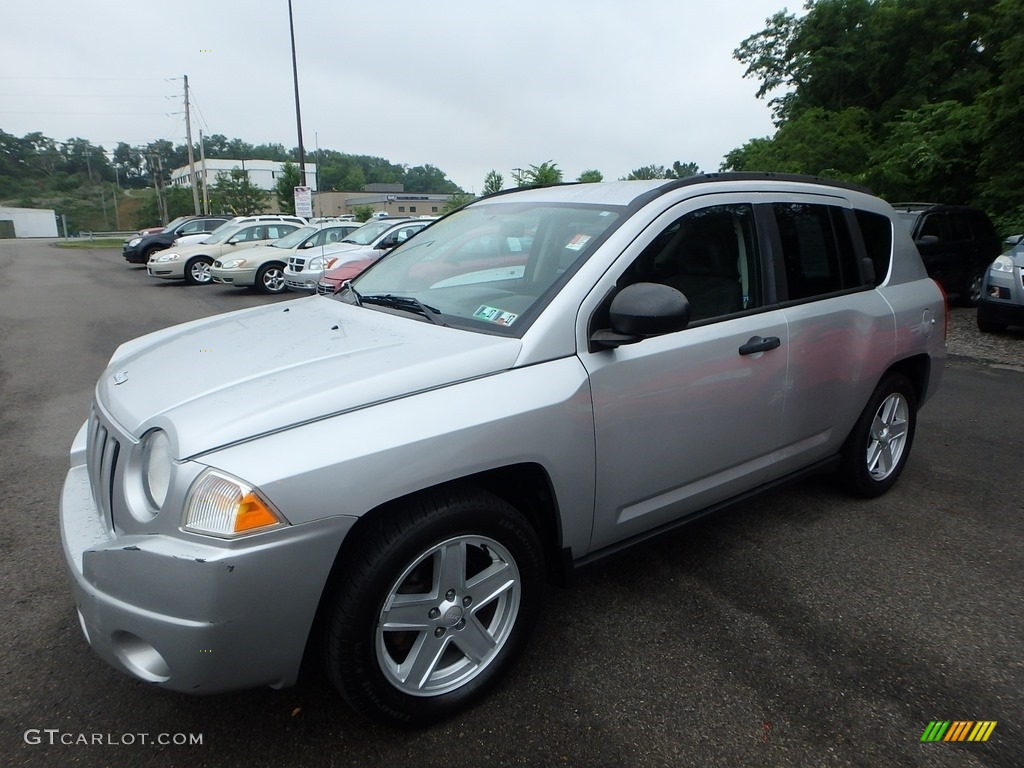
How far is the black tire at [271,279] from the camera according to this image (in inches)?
585

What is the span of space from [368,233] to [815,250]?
12064 millimetres

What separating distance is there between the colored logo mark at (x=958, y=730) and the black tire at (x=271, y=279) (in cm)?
1430

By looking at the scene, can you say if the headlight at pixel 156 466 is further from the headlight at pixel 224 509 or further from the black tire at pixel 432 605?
the black tire at pixel 432 605

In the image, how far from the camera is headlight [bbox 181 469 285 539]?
1.88 meters

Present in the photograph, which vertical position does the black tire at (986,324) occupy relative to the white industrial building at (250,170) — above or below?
below

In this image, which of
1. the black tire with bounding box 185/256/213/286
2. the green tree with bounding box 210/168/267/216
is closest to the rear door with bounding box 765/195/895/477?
the black tire with bounding box 185/256/213/286

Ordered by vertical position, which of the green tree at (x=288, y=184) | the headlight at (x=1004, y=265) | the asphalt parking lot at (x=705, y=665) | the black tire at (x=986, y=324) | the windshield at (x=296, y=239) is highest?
the green tree at (x=288, y=184)

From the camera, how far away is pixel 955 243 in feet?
36.3

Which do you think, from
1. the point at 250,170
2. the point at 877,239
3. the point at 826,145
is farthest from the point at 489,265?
the point at 250,170

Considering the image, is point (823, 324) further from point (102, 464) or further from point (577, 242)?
point (102, 464)

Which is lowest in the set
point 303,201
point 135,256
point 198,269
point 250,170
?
point 198,269

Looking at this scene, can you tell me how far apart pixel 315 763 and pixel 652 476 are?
1533mm

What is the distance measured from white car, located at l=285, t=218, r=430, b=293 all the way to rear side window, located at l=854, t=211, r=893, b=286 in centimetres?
897

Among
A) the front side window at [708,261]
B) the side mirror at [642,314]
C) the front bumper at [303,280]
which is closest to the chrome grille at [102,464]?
the side mirror at [642,314]
